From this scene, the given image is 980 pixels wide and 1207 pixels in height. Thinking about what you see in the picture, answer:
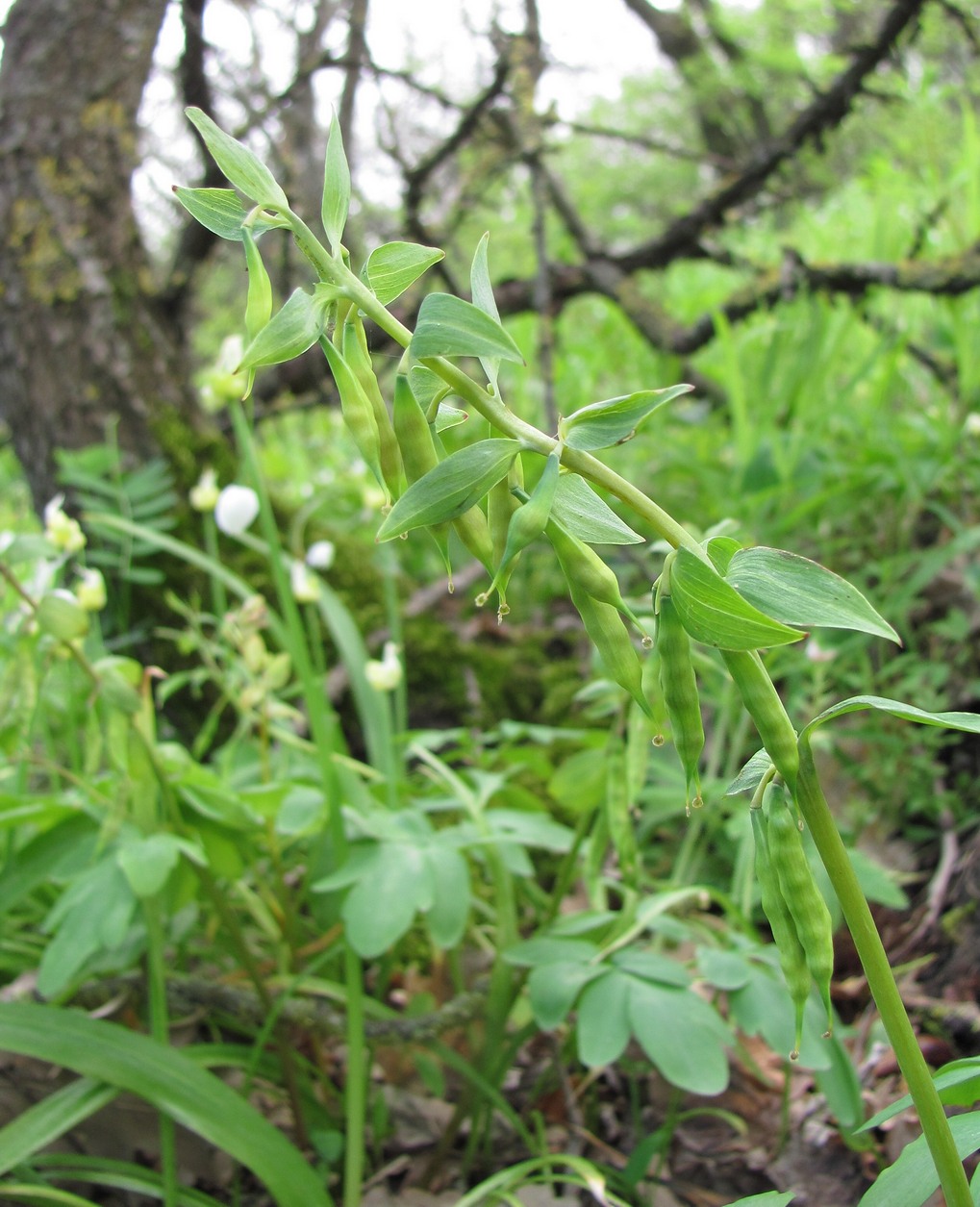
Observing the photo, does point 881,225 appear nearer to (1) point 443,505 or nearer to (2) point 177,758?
(2) point 177,758

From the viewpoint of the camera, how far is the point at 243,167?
474 mm

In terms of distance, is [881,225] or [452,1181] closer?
[452,1181]

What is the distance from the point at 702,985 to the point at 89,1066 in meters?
0.74

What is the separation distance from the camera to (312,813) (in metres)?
1.04

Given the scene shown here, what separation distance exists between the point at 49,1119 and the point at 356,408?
0.77 metres

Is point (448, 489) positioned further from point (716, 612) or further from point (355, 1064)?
point (355, 1064)

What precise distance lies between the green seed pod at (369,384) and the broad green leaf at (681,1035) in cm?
60

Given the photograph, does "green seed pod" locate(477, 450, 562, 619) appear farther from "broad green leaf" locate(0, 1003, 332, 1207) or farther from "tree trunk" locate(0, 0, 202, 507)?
"tree trunk" locate(0, 0, 202, 507)

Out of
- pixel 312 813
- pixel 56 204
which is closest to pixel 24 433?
pixel 56 204

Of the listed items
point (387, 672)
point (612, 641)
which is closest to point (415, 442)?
point (612, 641)

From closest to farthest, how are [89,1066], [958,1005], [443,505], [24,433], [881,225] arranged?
1. [443,505]
2. [89,1066]
3. [958,1005]
4. [24,433]
5. [881,225]

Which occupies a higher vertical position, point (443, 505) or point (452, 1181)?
point (443, 505)

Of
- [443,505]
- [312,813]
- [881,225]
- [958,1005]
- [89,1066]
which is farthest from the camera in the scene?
[881,225]

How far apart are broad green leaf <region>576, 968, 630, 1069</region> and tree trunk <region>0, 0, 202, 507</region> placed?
170cm
